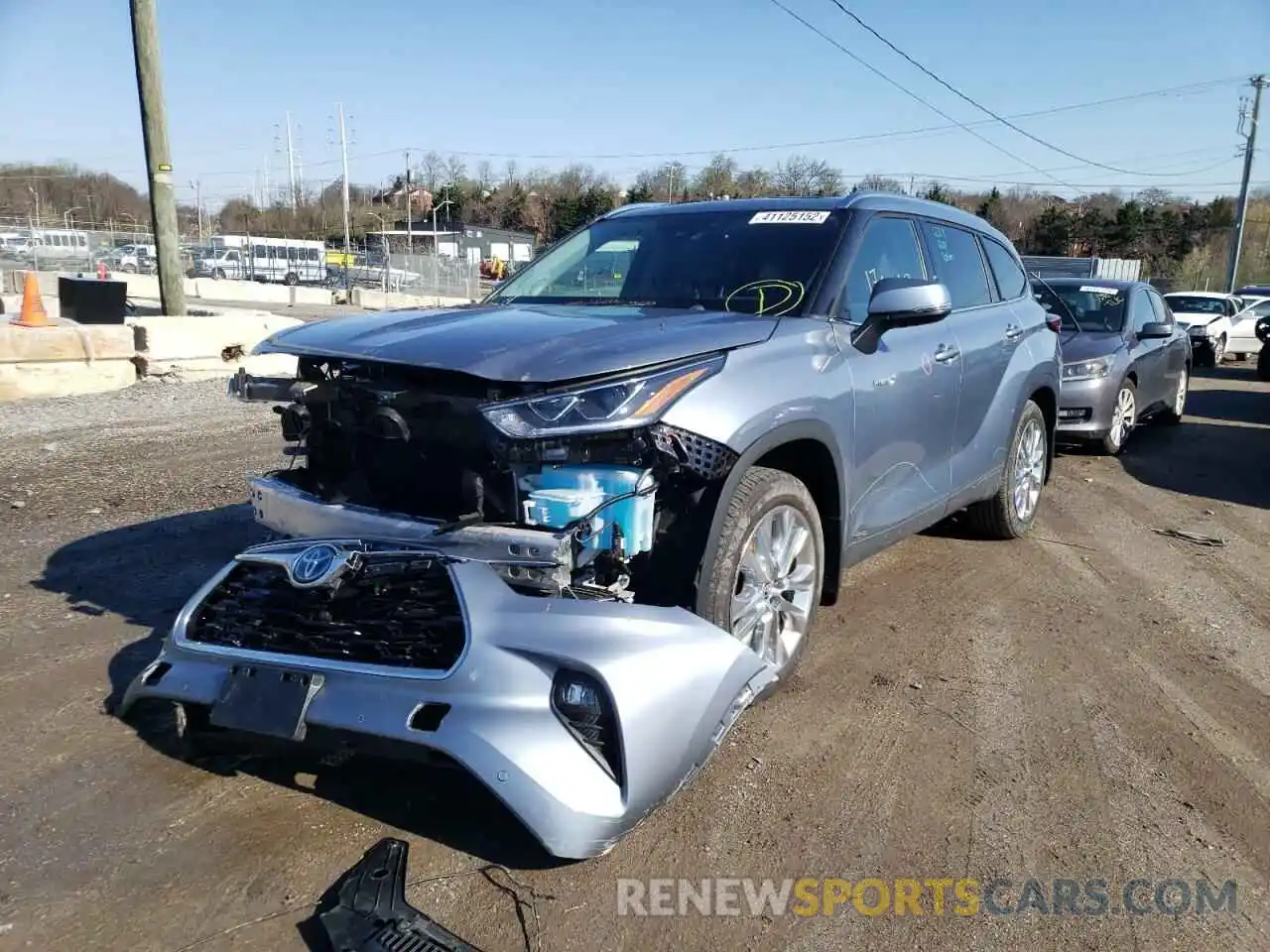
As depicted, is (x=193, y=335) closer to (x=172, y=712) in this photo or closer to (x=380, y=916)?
(x=172, y=712)

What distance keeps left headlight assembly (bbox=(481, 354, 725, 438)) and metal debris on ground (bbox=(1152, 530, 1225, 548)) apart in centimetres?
484

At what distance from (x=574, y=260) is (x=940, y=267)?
5.94 feet

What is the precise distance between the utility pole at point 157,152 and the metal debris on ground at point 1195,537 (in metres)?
11.4

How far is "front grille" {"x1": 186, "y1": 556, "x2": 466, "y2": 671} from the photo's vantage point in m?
2.63

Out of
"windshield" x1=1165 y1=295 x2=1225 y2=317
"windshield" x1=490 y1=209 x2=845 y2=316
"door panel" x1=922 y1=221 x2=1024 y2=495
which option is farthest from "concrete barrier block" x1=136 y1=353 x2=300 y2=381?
"windshield" x1=1165 y1=295 x2=1225 y2=317

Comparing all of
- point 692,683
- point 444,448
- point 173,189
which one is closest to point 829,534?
point 692,683

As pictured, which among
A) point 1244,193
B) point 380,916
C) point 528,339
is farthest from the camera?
point 1244,193

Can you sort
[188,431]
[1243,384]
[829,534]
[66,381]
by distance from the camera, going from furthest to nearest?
[1243,384], [66,381], [188,431], [829,534]

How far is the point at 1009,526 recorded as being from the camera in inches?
226

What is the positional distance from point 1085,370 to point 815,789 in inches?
266

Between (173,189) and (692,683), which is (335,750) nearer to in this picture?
(692,683)

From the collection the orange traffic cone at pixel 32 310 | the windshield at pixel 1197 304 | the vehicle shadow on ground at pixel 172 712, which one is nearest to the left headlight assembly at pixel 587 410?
the vehicle shadow on ground at pixel 172 712

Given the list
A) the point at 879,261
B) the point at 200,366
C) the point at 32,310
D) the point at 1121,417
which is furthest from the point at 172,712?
the point at 32,310

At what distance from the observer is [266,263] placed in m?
46.3
